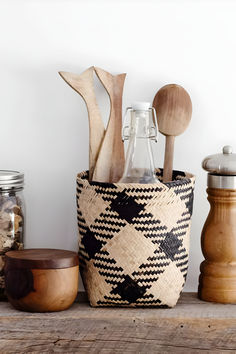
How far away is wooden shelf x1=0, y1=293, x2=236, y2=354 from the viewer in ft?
2.67

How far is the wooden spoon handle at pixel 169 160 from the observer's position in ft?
3.05

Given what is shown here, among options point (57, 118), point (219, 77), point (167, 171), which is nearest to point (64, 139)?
point (57, 118)

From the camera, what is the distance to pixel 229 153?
899 millimetres

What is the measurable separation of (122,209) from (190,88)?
0.28m

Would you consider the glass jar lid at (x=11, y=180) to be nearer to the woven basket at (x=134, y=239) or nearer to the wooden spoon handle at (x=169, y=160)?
the woven basket at (x=134, y=239)

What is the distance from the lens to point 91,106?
36.6 inches

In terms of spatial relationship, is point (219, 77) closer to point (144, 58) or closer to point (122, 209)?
point (144, 58)

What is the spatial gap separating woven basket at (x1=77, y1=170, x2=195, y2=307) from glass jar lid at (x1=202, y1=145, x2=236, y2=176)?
0.04m

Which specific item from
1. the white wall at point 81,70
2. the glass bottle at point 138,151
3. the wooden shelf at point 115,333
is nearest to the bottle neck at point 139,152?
the glass bottle at point 138,151

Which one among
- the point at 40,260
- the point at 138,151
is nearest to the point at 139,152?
the point at 138,151

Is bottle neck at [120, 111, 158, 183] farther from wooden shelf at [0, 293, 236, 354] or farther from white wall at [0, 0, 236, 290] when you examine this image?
wooden shelf at [0, 293, 236, 354]

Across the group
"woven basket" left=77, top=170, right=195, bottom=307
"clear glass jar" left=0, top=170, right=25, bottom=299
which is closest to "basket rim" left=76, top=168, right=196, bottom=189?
"woven basket" left=77, top=170, right=195, bottom=307

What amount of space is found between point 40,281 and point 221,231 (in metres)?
0.30

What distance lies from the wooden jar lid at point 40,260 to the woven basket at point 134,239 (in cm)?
4
